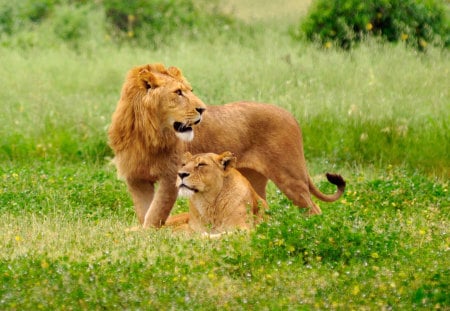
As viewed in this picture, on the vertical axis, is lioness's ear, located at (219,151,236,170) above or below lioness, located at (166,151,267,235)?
above

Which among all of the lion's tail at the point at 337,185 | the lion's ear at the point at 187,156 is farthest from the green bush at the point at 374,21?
the lion's ear at the point at 187,156

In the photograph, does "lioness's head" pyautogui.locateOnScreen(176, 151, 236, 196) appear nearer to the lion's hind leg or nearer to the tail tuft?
the lion's hind leg

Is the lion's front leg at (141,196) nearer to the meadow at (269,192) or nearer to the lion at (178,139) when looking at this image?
the lion at (178,139)

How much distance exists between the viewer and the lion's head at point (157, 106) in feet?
26.8

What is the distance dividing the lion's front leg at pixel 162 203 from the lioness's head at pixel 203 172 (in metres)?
0.21

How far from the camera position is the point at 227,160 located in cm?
816

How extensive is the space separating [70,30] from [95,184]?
9.83 m

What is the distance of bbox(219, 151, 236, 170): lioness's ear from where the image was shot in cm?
814

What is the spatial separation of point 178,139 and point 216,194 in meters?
0.56

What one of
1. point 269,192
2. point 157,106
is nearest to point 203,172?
point 157,106

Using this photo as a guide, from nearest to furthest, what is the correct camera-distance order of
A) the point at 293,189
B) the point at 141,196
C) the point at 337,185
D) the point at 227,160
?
the point at 227,160
the point at 141,196
the point at 293,189
the point at 337,185

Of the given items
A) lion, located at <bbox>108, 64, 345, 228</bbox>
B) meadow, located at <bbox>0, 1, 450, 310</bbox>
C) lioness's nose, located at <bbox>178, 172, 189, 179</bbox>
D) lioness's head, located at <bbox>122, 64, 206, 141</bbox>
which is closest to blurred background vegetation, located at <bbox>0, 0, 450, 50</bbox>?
meadow, located at <bbox>0, 1, 450, 310</bbox>

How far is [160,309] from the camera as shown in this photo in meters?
5.92

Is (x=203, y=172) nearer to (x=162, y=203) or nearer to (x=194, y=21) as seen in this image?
(x=162, y=203)
